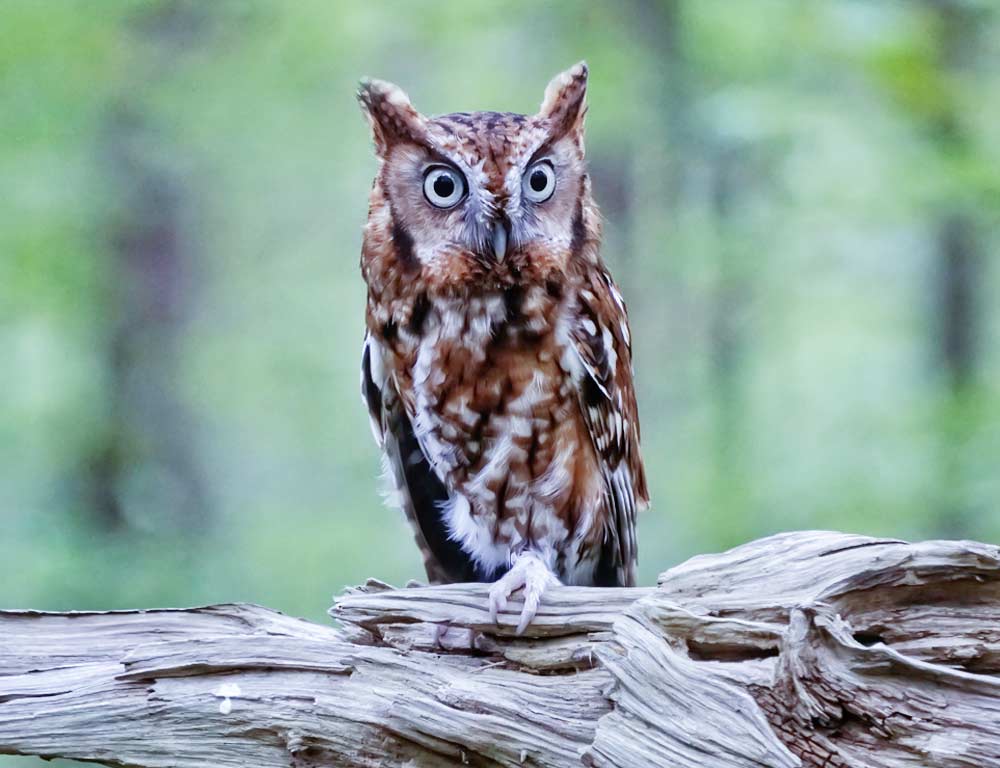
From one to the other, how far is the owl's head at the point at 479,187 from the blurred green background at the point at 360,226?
61.7 inches

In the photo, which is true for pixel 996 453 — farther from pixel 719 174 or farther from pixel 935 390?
pixel 719 174

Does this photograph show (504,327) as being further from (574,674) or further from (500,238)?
(574,674)

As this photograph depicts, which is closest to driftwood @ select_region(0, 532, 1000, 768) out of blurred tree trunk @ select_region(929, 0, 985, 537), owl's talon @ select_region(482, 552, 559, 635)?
owl's talon @ select_region(482, 552, 559, 635)

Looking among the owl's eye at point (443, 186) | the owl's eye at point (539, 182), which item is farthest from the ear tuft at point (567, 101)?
the owl's eye at point (443, 186)

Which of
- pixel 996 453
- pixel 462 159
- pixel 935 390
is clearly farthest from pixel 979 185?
pixel 462 159

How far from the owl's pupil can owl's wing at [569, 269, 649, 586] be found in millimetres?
414

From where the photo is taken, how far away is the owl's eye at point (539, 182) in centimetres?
228

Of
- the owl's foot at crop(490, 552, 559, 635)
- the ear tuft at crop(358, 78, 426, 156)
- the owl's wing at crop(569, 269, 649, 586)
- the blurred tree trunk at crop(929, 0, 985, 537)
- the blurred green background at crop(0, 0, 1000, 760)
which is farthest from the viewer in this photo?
the blurred green background at crop(0, 0, 1000, 760)

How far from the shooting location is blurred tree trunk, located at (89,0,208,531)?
444 centimetres

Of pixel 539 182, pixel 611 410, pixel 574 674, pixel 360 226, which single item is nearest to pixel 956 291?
pixel 360 226

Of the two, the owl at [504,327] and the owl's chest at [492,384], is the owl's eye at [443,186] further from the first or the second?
the owl's chest at [492,384]

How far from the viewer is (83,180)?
14.4ft

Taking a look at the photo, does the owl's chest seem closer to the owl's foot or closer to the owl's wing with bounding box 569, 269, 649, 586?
the owl's wing with bounding box 569, 269, 649, 586

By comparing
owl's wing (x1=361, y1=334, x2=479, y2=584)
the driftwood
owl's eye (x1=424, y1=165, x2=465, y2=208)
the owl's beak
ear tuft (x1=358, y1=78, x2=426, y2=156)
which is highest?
ear tuft (x1=358, y1=78, x2=426, y2=156)
